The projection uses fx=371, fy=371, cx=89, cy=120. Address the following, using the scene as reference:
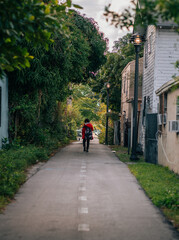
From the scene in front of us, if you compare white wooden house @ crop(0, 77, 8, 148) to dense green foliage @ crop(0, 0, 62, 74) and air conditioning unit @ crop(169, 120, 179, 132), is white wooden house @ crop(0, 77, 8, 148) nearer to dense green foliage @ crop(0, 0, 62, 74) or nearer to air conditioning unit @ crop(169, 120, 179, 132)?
air conditioning unit @ crop(169, 120, 179, 132)

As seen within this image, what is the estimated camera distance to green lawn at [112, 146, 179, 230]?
726cm

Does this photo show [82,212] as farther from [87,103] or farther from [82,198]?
[87,103]

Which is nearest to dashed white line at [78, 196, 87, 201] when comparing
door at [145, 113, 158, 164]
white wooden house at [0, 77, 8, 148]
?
door at [145, 113, 158, 164]

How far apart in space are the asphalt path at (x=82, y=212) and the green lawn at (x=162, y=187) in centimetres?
19

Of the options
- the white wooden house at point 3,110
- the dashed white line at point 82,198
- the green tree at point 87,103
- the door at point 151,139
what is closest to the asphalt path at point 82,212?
the dashed white line at point 82,198

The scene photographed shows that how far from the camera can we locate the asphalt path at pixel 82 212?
5684mm

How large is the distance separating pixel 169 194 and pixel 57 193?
8.48 ft

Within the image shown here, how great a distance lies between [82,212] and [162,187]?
10.3 ft

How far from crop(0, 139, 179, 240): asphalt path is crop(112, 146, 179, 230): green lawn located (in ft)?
0.62

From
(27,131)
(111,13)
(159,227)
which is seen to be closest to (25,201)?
(159,227)

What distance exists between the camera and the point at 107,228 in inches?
235

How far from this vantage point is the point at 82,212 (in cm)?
698

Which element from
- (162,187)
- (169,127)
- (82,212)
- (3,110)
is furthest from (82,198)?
(3,110)

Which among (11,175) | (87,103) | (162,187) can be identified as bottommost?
(162,187)
